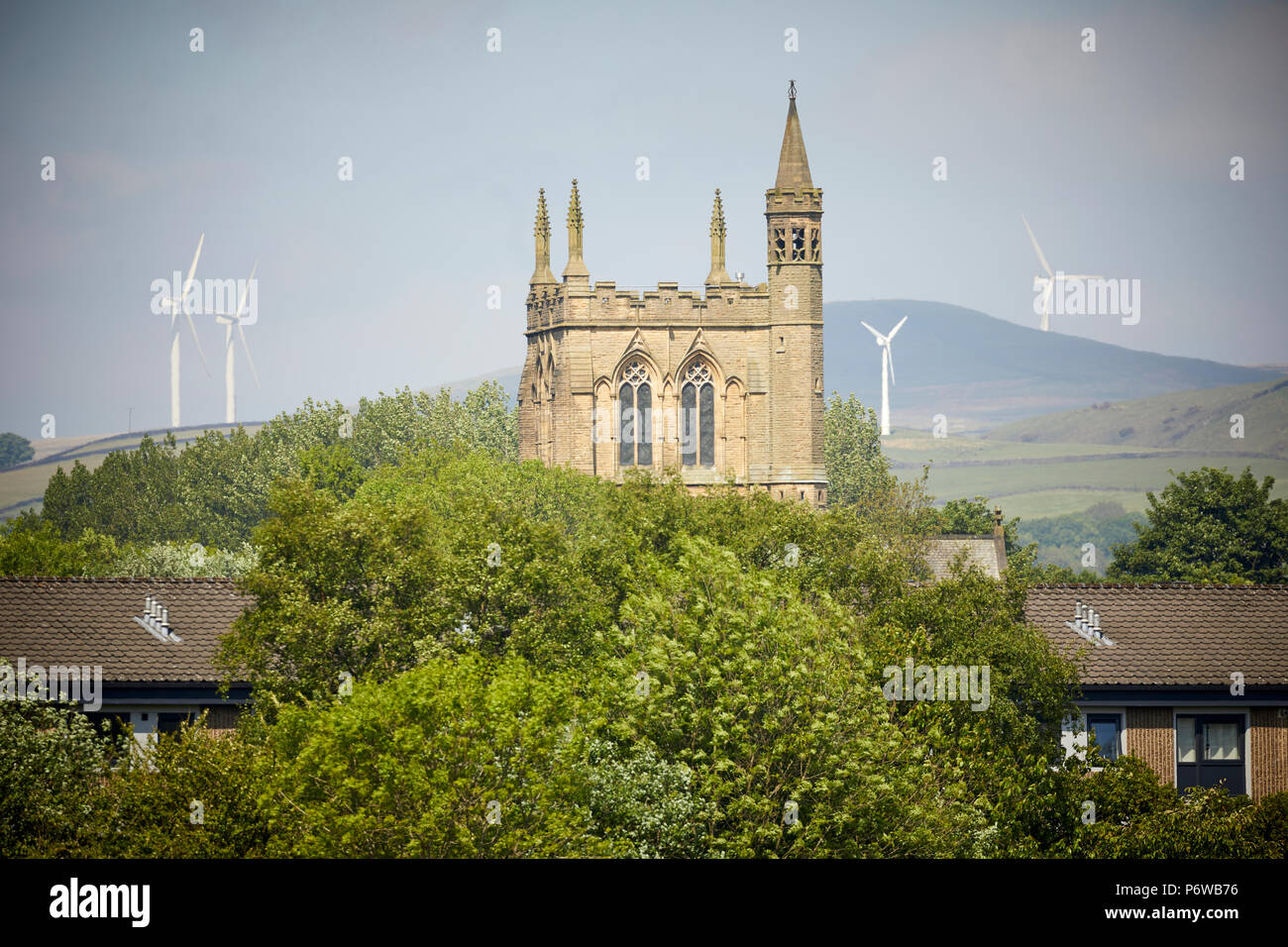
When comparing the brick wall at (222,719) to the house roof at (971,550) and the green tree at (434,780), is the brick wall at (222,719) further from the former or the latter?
the house roof at (971,550)

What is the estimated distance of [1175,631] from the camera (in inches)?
1491

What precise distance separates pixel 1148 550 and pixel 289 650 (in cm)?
8017

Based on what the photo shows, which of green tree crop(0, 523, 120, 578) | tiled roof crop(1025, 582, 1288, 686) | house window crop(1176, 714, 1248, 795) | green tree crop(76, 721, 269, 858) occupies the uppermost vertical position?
green tree crop(0, 523, 120, 578)

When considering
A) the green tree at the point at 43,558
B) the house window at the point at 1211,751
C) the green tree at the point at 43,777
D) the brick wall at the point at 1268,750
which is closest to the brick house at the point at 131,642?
the green tree at the point at 43,777

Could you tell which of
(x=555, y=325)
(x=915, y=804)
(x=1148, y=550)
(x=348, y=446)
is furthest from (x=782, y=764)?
(x=348, y=446)

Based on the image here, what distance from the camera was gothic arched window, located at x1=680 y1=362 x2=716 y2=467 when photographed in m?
92.4

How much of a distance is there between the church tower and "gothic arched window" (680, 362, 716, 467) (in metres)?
3.69

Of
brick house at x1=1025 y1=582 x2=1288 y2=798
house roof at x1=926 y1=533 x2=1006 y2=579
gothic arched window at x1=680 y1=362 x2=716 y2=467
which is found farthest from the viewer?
gothic arched window at x1=680 y1=362 x2=716 y2=467

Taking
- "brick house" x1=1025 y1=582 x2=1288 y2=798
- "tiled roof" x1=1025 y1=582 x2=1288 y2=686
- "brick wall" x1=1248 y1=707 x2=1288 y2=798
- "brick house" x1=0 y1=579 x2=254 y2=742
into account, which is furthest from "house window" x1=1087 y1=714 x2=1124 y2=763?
"brick house" x1=0 y1=579 x2=254 y2=742

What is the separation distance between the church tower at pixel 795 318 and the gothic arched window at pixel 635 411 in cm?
745

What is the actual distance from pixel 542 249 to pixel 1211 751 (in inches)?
2655

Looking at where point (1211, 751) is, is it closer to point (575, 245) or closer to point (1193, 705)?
point (1193, 705)

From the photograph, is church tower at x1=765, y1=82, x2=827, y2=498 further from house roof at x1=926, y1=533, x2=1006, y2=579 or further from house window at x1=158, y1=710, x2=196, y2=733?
house window at x1=158, y1=710, x2=196, y2=733

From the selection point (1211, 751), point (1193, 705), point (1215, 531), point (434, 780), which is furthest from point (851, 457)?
point (434, 780)
